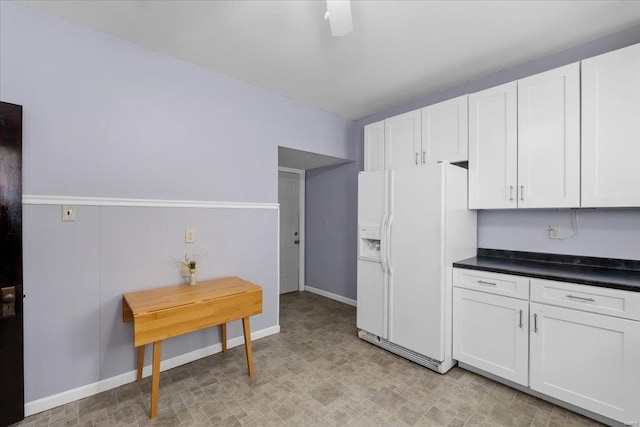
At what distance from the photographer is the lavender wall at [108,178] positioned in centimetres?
186

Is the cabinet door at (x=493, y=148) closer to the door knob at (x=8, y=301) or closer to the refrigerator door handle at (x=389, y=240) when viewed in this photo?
the refrigerator door handle at (x=389, y=240)

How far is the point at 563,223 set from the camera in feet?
7.56

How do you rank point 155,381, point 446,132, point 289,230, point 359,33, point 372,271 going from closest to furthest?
point 155,381, point 359,33, point 446,132, point 372,271, point 289,230

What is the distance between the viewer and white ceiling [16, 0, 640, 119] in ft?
6.02

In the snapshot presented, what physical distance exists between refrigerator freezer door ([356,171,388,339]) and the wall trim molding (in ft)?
3.63

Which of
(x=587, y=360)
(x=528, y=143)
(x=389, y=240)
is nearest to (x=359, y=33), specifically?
(x=528, y=143)

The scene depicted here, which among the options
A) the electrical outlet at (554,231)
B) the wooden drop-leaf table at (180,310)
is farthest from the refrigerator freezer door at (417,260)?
the wooden drop-leaf table at (180,310)

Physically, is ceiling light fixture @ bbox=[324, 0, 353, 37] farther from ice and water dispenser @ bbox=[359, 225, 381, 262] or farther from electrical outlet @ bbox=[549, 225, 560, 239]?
electrical outlet @ bbox=[549, 225, 560, 239]

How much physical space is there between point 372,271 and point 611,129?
6.77ft

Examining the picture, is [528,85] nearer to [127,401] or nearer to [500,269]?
[500,269]

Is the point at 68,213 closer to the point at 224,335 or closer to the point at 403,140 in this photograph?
the point at 224,335

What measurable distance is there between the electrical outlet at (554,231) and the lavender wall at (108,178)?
2.71 meters

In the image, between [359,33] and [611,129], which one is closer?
[611,129]

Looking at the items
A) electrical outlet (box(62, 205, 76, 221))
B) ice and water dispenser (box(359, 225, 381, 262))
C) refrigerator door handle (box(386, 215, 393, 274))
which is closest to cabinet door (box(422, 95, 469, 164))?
refrigerator door handle (box(386, 215, 393, 274))
